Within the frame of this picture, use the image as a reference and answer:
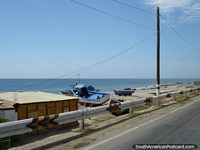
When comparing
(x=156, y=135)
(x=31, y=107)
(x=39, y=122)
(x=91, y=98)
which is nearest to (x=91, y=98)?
(x=91, y=98)

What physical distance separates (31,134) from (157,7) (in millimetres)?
17396

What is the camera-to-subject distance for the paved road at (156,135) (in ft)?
29.9

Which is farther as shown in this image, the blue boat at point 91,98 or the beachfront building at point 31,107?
the blue boat at point 91,98

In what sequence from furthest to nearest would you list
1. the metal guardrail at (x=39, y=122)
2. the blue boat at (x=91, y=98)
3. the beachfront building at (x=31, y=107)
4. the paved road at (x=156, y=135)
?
the blue boat at (x=91, y=98) → the beachfront building at (x=31, y=107) → the paved road at (x=156, y=135) → the metal guardrail at (x=39, y=122)

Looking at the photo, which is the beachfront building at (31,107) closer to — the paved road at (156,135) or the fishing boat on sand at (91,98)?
the paved road at (156,135)

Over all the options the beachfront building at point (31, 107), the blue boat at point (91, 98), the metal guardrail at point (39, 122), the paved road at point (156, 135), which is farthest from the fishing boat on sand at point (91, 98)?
the paved road at point (156, 135)

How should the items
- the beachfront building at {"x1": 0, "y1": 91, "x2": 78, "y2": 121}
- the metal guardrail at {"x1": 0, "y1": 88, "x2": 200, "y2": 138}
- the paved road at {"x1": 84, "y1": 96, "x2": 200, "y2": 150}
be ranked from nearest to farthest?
the metal guardrail at {"x1": 0, "y1": 88, "x2": 200, "y2": 138}, the paved road at {"x1": 84, "y1": 96, "x2": 200, "y2": 150}, the beachfront building at {"x1": 0, "y1": 91, "x2": 78, "y2": 121}

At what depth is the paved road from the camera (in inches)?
359

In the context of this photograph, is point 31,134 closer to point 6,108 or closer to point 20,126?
point 6,108

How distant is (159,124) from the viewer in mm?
12773

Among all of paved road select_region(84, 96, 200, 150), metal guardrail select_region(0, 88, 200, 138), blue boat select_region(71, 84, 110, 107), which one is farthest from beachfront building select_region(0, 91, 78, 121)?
blue boat select_region(71, 84, 110, 107)

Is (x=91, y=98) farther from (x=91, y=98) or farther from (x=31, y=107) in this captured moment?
(x=31, y=107)

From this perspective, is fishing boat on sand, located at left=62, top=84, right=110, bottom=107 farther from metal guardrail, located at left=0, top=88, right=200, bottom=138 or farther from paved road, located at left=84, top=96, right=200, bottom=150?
paved road, located at left=84, top=96, right=200, bottom=150

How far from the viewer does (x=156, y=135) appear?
10.4m
